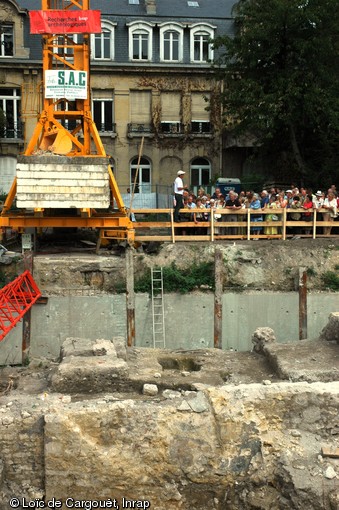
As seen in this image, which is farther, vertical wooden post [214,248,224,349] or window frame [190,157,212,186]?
window frame [190,157,212,186]

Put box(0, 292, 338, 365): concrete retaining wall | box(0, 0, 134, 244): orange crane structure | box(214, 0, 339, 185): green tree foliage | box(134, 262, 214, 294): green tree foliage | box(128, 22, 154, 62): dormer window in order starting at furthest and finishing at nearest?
box(128, 22, 154, 62): dormer window
box(214, 0, 339, 185): green tree foliage
box(134, 262, 214, 294): green tree foliage
box(0, 0, 134, 244): orange crane structure
box(0, 292, 338, 365): concrete retaining wall

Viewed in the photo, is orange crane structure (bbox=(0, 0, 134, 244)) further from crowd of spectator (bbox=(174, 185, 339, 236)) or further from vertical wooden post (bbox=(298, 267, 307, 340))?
vertical wooden post (bbox=(298, 267, 307, 340))

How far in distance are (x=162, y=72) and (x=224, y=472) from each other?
2432 centimetres

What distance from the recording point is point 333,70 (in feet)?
79.5

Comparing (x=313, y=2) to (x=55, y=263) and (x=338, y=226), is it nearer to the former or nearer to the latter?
(x=338, y=226)

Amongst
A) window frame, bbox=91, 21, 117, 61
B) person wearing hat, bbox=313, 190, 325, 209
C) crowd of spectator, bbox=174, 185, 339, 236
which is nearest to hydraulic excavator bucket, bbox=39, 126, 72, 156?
crowd of spectator, bbox=174, 185, 339, 236

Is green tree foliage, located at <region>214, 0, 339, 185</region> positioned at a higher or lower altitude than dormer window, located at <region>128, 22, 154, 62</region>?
lower

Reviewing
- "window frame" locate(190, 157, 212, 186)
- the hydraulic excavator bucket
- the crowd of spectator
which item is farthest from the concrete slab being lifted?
"window frame" locate(190, 157, 212, 186)

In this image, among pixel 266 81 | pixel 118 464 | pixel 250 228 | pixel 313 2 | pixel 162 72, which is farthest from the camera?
pixel 162 72

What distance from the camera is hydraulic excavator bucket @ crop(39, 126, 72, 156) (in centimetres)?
1755

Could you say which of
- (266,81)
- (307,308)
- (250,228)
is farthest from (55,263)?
(266,81)

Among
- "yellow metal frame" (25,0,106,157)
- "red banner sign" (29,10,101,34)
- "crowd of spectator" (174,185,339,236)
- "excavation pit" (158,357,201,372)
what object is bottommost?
"excavation pit" (158,357,201,372)

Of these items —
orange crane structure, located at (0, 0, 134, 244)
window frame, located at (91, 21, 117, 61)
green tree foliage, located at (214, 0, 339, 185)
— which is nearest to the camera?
orange crane structure, located at (0, 0, 134, 244)

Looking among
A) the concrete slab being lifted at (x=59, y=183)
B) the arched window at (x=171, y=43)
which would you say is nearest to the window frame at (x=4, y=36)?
the arched window at (x=171, y=43)
